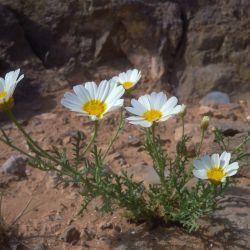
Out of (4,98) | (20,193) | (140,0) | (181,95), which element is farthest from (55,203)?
(140,0)

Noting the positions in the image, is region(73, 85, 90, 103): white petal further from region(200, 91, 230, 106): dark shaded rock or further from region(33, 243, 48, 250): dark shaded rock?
region(200, 91, 230, 106): dark shaded rock

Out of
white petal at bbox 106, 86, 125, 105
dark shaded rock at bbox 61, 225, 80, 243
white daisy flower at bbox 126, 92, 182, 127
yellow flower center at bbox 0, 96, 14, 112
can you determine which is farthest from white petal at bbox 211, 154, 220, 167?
yellow flower center at bbox 0, 96, 14, 112

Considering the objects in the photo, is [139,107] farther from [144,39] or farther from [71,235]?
[144,39]

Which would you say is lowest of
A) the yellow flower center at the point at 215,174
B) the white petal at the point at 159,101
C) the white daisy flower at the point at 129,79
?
the yellow flower center at the point at 215,174

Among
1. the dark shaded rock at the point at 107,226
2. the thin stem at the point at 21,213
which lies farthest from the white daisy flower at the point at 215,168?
the thin stem at the point at 21,213

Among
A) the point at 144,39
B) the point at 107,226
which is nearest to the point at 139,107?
the point at 107,226

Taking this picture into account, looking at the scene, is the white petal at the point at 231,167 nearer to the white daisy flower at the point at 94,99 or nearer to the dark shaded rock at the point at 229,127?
the white daisy flower at the point at 94,99

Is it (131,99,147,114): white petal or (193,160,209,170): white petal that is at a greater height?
(131,99,147,114): white petal
